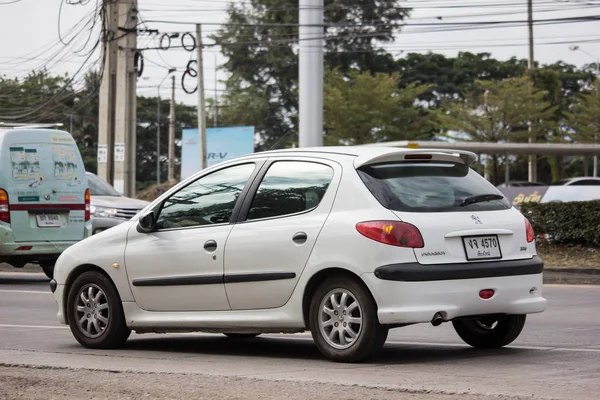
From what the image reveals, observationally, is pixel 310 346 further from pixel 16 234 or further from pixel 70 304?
pixel 16 234

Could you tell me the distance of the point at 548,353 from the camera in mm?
8094

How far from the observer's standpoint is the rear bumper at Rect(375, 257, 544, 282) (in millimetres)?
7355

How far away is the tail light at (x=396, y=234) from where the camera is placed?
7430mm

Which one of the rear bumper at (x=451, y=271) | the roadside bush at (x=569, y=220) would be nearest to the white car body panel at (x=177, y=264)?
the rear bumper at (x=451, y=271)

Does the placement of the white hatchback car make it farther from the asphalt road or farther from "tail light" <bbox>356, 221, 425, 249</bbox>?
the asphalt road

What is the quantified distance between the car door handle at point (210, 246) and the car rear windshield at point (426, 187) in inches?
49.5

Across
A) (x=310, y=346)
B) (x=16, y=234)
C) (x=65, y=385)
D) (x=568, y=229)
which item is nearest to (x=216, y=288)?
(x=310, y=346)

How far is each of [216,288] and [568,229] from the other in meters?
12.9

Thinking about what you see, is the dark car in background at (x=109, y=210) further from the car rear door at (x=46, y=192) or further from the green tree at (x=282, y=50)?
the green tree at (x=282, y=50)

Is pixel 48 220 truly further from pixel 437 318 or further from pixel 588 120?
pixel 588 120

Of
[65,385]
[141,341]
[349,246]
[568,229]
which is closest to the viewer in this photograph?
[65,385]

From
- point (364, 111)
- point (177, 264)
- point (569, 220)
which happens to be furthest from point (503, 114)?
point (177, 264)

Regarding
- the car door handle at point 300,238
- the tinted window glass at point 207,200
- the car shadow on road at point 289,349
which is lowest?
the car shadow on road at point 289,349

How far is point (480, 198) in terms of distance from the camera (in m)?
8.03
